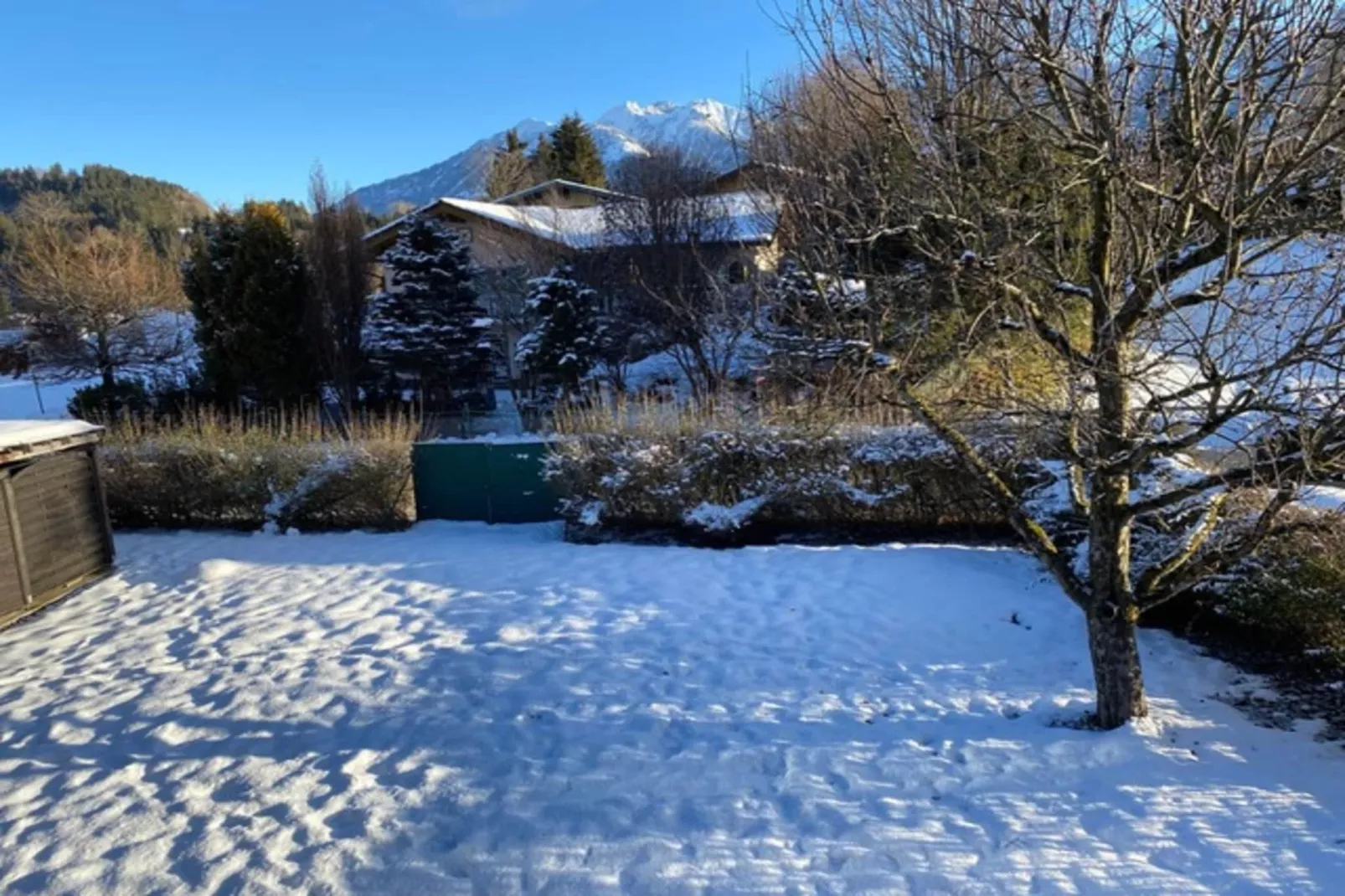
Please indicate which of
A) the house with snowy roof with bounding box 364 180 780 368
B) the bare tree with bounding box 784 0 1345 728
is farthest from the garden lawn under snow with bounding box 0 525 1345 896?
the house with snowy roof with bounding box 364 180 780 368

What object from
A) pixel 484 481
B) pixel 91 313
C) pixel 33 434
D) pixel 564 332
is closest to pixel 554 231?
pixel 564 332

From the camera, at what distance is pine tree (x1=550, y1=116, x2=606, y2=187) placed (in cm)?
3691

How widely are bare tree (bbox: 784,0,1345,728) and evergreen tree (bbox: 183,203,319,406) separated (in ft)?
52.9

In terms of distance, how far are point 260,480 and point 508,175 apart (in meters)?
31.3

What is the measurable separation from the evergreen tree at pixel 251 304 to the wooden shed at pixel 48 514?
10.2m

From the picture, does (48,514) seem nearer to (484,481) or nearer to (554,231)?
(484,481)

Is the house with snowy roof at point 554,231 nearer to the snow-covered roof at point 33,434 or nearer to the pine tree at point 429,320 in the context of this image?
the pine tree at point 429,320

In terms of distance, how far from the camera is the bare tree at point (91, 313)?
20.5m

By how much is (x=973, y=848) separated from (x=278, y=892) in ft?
9.60

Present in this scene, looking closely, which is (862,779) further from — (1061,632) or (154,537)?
(154,537)

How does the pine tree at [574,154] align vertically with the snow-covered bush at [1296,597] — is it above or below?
A: above

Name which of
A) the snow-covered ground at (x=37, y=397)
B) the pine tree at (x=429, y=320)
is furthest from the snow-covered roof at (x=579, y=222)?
the snow-covered ground at (x=37, y=397)

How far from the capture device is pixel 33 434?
7109 millimetres

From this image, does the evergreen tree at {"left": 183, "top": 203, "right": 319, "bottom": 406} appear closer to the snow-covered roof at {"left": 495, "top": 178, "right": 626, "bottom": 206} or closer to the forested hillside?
the snow-covered roof at {"left": 495, "top": 178, "right": 626, "bottom": 206}
